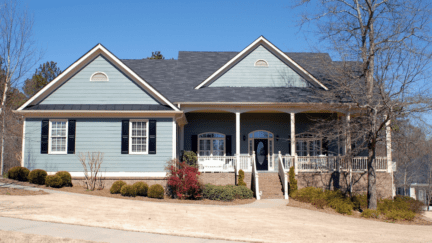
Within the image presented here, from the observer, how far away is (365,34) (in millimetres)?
16641

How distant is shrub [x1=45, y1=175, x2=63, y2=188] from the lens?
16.0 metres

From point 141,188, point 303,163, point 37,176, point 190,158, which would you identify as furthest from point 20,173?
point 303,163

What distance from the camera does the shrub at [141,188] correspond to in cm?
1577

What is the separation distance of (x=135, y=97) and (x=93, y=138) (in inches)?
110

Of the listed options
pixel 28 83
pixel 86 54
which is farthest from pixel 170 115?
pixel 28 83

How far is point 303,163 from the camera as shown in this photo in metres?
19.0

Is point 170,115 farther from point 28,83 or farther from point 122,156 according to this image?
point 28,83

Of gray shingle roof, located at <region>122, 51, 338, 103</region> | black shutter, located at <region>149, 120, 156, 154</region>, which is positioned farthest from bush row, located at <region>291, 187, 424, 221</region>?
black shutter, located at <region>149, 120, 156, 154</region>

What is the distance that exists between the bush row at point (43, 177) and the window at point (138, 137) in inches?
124

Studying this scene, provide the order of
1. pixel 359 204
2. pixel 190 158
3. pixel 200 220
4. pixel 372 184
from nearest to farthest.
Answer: pixel 200 220, pixel 372 184, pixel 359 204, pixel 190 158

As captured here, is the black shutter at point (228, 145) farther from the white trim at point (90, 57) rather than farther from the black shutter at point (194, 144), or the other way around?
the white trim at point (90, 57)

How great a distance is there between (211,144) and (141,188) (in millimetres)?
7306

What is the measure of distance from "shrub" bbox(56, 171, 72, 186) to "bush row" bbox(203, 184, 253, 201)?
6.18 m

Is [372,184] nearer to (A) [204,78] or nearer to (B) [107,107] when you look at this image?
(A) [204,78]
